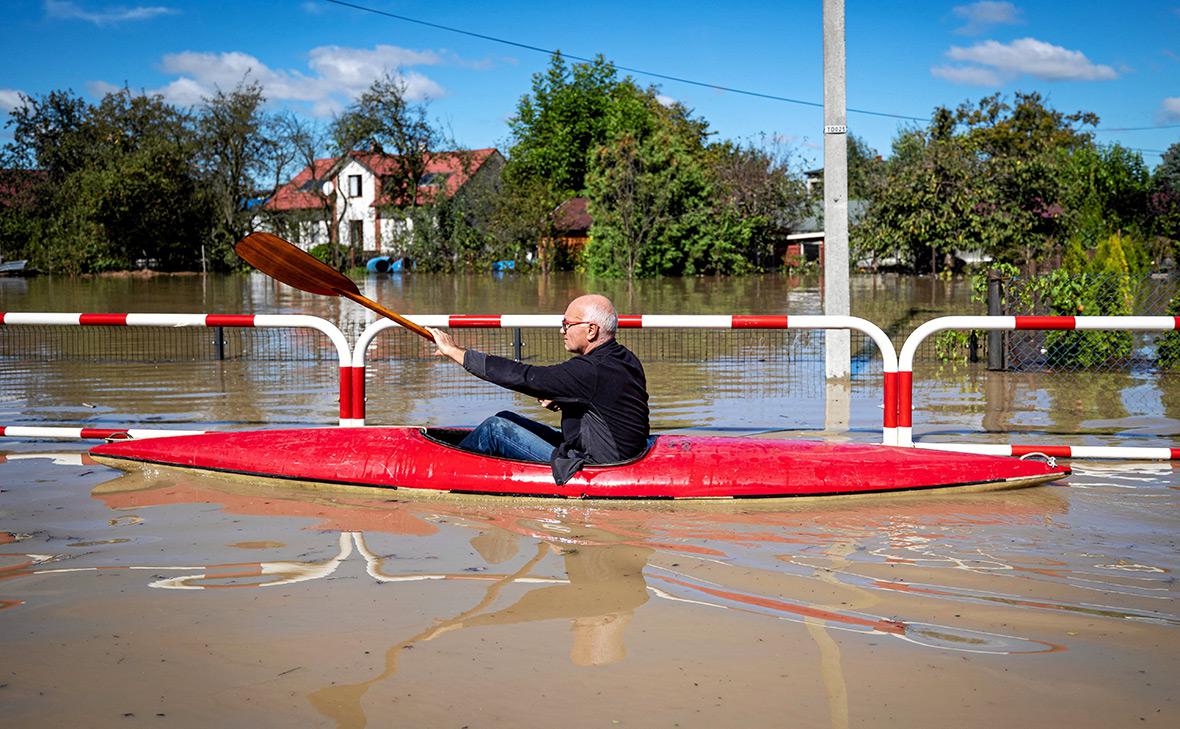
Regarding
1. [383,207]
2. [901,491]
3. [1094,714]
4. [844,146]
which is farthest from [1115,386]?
[383,207]

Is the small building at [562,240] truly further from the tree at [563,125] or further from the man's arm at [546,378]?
the man's arm at [546,378]

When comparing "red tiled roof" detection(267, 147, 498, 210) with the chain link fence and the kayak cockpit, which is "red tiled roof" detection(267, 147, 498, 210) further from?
the kayak cockpit

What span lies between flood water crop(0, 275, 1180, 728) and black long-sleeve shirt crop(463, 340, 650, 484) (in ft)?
0.97

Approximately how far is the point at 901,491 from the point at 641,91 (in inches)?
2753

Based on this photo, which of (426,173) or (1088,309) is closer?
(1088,309)

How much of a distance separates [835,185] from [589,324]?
22.9 ft

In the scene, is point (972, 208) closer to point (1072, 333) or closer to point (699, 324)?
point (1072, 333)

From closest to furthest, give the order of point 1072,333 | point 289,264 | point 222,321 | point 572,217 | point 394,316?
1. point 394,316
2. point 289,264
3. point 222,321
4. point 1072,333
5. point 572,217

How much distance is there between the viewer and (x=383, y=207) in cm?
5600

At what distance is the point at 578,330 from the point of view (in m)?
5.88

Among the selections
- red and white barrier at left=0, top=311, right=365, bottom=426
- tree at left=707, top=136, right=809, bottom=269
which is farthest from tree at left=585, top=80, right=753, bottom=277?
red and white barrier at left=0, top=311, right=365, bottom=426

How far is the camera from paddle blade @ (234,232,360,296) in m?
6.75

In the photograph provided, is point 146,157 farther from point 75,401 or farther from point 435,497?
point 435,497

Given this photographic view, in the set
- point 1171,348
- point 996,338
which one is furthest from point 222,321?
point 1171,348
